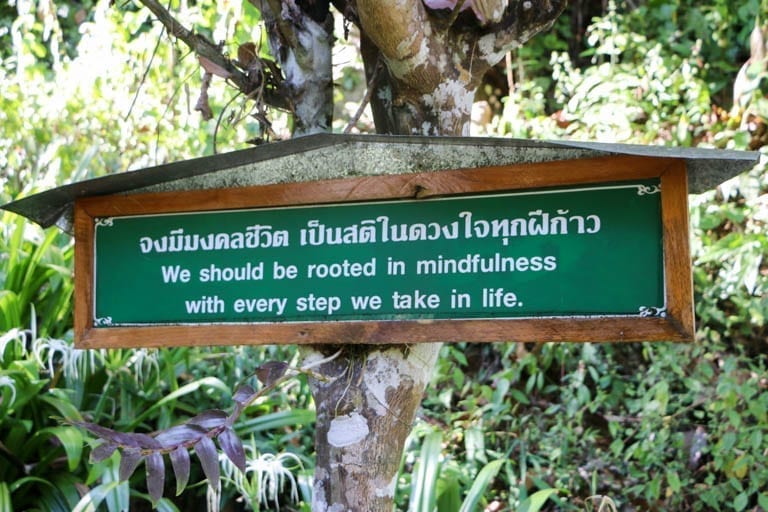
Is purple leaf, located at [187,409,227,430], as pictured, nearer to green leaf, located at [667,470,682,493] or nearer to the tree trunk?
the tree trunk

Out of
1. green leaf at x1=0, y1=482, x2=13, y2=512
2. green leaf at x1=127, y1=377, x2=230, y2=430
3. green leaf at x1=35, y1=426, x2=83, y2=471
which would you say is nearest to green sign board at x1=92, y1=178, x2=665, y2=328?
green leaf at x1=35, y1=426, x2=83, y2=471

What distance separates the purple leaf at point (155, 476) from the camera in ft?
3.61

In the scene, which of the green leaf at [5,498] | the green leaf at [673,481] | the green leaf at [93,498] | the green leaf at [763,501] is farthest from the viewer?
the green leaf at [673,481]

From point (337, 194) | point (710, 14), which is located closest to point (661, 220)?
point (337, 194)

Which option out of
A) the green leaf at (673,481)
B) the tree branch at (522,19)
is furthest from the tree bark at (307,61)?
the green leaf at (673,481)

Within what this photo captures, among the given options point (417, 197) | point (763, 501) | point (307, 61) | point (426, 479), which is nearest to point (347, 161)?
point (417, 197)

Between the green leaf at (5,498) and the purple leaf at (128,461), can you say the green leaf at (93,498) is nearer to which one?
A: the green leaf at (5,498)

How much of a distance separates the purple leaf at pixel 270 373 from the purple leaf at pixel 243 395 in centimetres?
2

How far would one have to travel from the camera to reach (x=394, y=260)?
1.45 meters

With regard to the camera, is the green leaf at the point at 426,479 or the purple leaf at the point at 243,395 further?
the green leaf at the point at 426,479

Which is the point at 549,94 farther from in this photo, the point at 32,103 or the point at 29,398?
the point at 29,398

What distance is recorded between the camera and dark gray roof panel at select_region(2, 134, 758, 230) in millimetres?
1312

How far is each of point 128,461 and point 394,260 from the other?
1.76ft

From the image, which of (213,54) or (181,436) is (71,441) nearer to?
(213,54)
